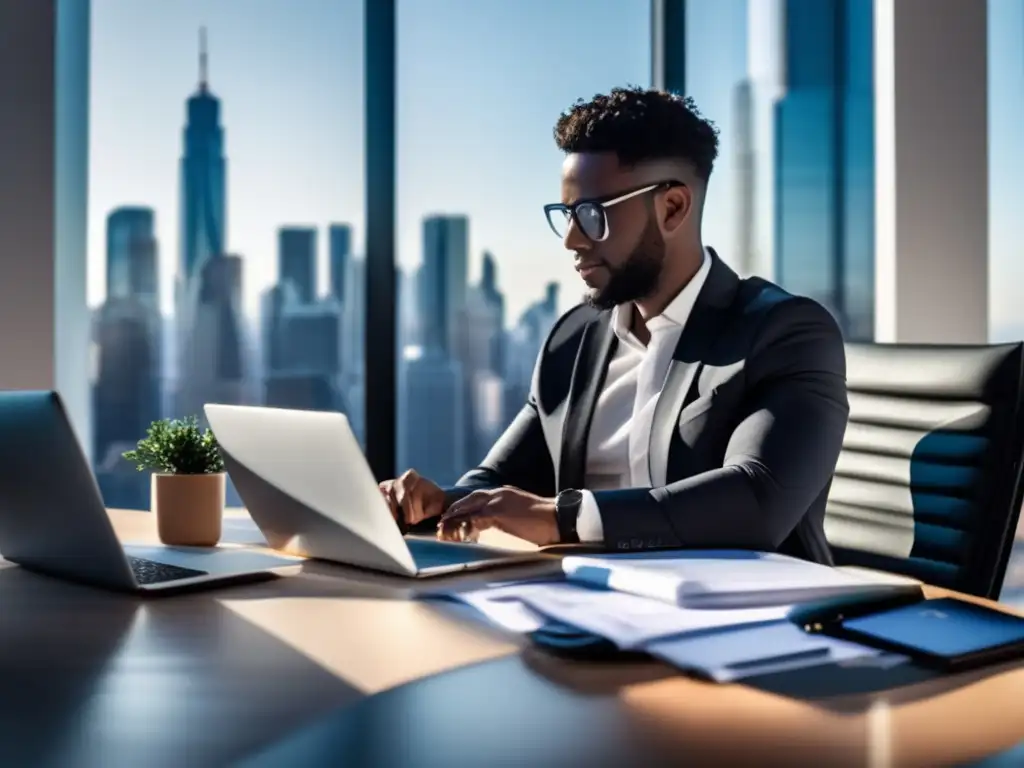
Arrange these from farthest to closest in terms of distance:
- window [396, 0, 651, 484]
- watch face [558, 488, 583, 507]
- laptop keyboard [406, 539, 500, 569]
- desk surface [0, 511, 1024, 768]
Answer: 1. window [396, 0, 651, 484]
2. watch face [558, 488, 583, 507]
3. laptop keyboard [406, 539, 500, 569]
4. desk surface [0, 511, 1024, 768]

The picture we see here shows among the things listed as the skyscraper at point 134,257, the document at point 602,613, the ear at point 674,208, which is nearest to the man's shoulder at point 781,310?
the ear at point 674,208

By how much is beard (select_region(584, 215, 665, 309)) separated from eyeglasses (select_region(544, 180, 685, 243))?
0.06 meters

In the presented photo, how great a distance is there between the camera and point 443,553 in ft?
4.63

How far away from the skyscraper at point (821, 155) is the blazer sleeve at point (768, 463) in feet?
6.34

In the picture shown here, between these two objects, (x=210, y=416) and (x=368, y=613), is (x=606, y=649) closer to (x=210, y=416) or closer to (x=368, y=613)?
(x=368, y=613)

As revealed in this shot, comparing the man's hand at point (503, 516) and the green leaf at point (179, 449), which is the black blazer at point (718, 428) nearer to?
the man's hand at point (503, 516)

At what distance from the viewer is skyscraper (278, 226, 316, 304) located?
3.64m

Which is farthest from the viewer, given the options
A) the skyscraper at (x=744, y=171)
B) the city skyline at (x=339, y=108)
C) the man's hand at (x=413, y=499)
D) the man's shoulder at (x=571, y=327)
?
the skyscraper at (x=744, y=171)

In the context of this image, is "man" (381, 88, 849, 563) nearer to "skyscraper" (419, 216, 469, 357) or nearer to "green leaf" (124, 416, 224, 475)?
"green leaf" (124, 416, 224, 475)

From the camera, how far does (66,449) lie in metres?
1.10

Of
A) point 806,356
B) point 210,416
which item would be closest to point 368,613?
point 210,416

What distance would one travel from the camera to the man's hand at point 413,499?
160 centimetres

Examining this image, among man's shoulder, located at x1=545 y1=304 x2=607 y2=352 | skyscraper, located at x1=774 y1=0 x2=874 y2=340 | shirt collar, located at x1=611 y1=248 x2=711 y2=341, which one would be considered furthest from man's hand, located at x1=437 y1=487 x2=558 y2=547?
skyscraper, located at x1=774 y1=0 x2=874 y2=340

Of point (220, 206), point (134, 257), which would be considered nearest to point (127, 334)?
point (134, 257)
